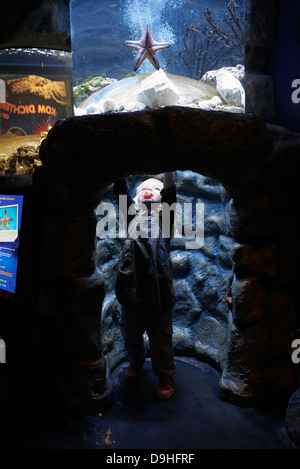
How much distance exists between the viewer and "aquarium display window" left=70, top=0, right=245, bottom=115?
269 cm

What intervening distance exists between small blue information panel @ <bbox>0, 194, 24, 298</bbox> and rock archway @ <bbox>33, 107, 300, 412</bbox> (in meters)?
0.22

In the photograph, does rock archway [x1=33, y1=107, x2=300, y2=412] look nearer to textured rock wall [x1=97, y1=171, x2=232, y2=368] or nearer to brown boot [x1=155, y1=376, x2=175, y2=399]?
brown boot [x1=155, y1=376, x2=175, y2=399]

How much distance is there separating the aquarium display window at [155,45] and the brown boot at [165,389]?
230cm

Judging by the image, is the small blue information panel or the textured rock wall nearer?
the small blue information panel

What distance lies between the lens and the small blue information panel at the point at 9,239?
2.37 metres

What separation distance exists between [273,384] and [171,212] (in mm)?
1384

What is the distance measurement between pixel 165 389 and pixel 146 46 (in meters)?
2.69

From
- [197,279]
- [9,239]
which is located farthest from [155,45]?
[197,279]

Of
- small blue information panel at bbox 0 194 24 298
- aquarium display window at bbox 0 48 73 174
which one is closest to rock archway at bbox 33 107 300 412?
small blue information panel at bbox 0 194 24 298

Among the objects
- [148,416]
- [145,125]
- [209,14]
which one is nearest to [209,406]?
[148,416]

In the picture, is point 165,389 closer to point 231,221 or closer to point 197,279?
point 197,279

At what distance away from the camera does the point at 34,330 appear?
2336 mm

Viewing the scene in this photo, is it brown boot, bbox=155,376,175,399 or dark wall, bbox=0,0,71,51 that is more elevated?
dark wall, bbox=0,0,71,51

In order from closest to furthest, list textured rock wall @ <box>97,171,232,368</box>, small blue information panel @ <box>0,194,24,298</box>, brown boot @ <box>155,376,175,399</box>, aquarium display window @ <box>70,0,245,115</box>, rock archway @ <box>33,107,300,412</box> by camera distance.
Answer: rock archway @ <box>33,107,300,412</box>
small blue information panel @ <box>0,194,24,298</box>
brown boot @ <box>155,376,175,399</box>
aquarium display window @ <box>70,0,245,115</box>
textured rock wall @ <box>97,171,232,368</box>
